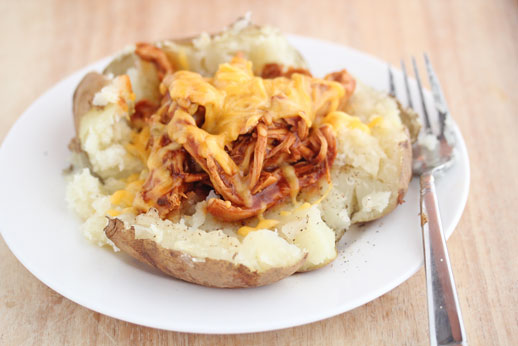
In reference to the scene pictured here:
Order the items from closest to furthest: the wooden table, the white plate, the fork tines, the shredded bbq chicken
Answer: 1. the white plate
2. the wooden table
3. the shredded bbq chicken
4. the fork tines

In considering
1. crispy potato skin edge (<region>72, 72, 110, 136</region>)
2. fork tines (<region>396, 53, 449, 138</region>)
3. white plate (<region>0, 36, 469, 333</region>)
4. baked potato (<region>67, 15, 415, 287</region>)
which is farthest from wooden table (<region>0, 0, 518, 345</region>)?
crispy potato skin edge (<region>72, 72, 110, 136</region>)

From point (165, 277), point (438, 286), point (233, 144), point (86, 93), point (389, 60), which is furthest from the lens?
point (389, 60)

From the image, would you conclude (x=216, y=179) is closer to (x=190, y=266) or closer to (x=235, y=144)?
(x=235, y=144)

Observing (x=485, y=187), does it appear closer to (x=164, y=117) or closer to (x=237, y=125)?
(x=237, y=125)

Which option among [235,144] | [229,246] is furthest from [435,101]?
[229,246]

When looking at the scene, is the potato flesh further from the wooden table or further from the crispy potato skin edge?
the crispy potato skin edge

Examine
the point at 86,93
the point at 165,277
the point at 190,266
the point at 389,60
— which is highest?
the point at 86,93

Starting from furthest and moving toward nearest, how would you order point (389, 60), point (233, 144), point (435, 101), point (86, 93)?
1. point (389, 60)
2. point (435, 101)
3. point (86, 93)
4. point (233, 144)
